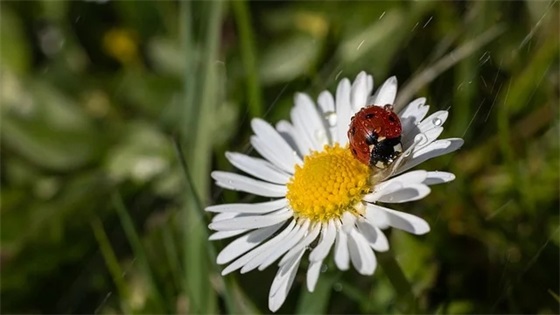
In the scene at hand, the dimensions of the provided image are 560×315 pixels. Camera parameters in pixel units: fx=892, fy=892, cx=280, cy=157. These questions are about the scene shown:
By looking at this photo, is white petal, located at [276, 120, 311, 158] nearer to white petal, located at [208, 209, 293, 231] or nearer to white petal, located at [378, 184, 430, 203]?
white petal, located at [208, 209, 293, 231]

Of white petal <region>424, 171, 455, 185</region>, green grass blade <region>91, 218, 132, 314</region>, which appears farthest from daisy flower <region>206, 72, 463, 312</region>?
green grass blade <region>91, 218, 132, 314</region>

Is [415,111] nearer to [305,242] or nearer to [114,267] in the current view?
[305,242]

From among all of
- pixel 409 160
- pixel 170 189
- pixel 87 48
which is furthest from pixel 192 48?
pixel 409 160

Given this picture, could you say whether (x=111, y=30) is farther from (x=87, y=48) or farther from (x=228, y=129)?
(x=228, y=129)

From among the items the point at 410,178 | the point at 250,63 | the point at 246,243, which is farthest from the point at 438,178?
the point at 250,63

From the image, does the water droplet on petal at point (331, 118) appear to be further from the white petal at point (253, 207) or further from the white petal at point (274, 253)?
the white petal at point (274, 253)

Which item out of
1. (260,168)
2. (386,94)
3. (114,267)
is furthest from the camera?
(114,267)
